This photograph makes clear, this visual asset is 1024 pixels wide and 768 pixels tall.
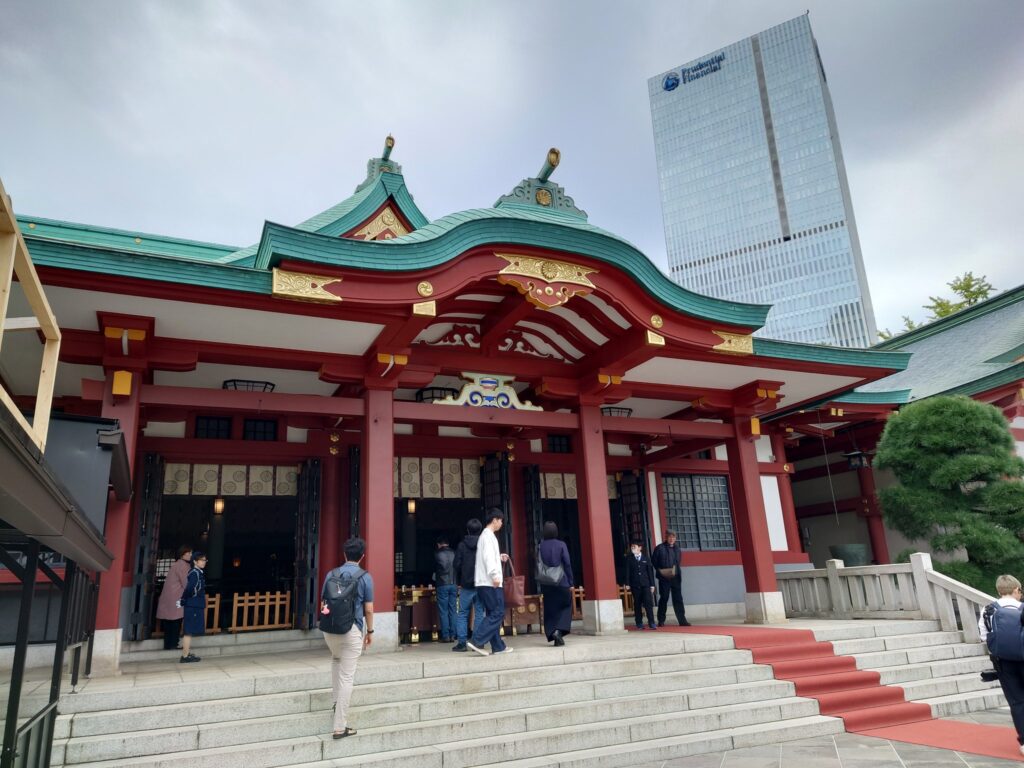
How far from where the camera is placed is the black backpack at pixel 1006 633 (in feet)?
18.7

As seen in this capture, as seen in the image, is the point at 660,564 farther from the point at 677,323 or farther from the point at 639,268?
the point at 639,268

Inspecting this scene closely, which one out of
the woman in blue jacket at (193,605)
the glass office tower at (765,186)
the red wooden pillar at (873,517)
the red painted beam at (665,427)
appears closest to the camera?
the woman in blue jacket at (193,605)

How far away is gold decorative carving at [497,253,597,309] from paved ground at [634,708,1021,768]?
5198 mm

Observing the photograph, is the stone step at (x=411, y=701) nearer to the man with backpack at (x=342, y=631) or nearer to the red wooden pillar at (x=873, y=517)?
the man with backpack at (x=342, y=631)

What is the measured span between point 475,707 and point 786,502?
10350 mm

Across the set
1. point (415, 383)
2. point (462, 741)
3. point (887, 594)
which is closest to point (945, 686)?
point (887, 594)

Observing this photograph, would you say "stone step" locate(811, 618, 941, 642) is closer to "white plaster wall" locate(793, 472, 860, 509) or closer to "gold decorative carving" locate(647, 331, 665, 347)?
"gold decorative carving" locate(647, 331, 665, 347)

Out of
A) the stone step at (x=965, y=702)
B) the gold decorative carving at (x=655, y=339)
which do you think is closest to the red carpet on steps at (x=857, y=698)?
the stone step at (x=965, y=702)

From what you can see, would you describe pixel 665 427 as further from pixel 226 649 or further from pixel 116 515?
pixel 116 515

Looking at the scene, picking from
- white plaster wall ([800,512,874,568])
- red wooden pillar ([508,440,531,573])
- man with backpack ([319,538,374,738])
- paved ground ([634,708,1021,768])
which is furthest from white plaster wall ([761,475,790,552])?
man with backpack ([319,538,374,738])

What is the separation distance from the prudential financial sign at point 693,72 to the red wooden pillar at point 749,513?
98915 mm

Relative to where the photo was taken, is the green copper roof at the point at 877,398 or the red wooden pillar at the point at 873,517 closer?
the green copper roof at the point at 877,398

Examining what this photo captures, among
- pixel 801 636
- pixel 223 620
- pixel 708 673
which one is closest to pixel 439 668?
pixel 708 673

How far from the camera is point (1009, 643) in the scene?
575cm
